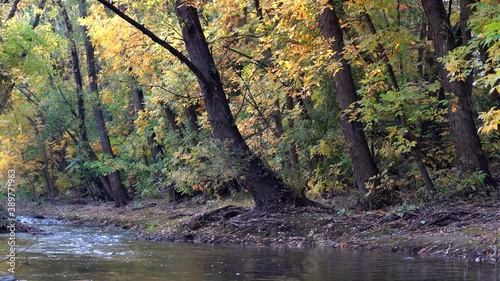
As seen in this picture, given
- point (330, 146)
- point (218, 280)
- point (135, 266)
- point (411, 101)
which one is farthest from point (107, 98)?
point (218, 280)

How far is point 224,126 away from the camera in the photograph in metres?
16.1

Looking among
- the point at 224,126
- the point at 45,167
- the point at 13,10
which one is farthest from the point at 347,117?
the point at 45,167

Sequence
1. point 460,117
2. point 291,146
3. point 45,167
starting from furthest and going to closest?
point 45,167 → point 291,146 → point 460,117

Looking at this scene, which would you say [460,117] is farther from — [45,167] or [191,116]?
[45,167]

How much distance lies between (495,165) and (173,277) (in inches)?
523

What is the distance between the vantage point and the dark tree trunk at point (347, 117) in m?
16.2

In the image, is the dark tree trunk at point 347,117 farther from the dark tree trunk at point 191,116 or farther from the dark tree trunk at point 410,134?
the dark tree trunk at point 191,116

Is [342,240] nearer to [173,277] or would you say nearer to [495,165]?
[173,277]

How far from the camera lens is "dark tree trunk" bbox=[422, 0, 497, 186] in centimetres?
1473

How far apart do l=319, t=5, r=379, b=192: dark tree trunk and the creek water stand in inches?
162

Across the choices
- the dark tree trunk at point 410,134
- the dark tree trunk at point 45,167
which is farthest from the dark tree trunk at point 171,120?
the dark tree trunk at point 45,167

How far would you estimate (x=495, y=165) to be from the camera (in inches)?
754

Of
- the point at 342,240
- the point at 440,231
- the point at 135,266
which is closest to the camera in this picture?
the point at 135,266

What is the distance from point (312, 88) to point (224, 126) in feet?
13.7
